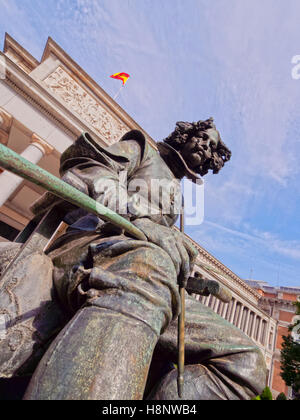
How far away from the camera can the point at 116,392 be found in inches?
25.4

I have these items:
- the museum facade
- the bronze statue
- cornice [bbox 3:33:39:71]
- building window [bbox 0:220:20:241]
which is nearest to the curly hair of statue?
the bronze statue

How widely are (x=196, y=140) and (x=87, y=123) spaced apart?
8789mm

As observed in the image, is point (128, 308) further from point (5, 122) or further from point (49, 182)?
point (5, 122)

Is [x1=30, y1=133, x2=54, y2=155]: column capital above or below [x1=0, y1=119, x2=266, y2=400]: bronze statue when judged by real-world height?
above

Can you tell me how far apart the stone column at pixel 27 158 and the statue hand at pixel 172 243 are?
7766 mm

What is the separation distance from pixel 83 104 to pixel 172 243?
1055 centimetres

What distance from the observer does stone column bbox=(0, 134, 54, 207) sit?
744 centimetres

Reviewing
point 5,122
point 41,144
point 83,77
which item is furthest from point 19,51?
point 41,144

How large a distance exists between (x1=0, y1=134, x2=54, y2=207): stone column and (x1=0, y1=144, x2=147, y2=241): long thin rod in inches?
309

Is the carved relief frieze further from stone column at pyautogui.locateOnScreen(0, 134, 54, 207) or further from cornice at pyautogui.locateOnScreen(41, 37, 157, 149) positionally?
stone column at pyautogui.locateOnScreen(0, 134, 54, 207)

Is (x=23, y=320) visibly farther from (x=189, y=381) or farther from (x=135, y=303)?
(x=189, y=381)

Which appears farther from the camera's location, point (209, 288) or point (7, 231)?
point (7, 231)

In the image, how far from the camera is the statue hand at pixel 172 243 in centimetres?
110

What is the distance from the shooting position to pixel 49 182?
825mm
